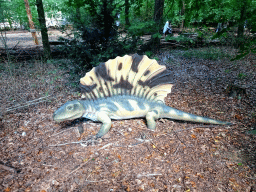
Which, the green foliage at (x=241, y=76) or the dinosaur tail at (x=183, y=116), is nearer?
the dinosaur tail at (x=183, y=116)

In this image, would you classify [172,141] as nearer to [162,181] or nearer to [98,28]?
[162,181]

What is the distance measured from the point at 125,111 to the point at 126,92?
353mm

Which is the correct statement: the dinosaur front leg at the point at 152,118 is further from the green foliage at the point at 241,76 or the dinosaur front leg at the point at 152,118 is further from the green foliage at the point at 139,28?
the green foliage at the point at 241,76

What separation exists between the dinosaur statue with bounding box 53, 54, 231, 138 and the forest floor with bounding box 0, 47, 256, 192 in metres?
0.25

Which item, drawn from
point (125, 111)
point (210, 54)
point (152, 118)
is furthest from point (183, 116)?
point (210, 54)

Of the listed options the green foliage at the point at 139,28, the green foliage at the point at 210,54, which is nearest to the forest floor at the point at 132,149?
the green foliage at the point at 139,28

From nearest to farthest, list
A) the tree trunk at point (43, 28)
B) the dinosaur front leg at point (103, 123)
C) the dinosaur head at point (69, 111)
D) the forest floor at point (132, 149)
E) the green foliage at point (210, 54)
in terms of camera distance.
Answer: the forest floor at point (132, 149) < the dinosaur head at point (69, 111) < the dinosaur front leg at point (103, 123) < the tree trunk at point (43, 28) < the green foliage at point (210, 54)

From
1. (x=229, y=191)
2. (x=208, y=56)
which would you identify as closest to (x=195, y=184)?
(x=229, y=191)

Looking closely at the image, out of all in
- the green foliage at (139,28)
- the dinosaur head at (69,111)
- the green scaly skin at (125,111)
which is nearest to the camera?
the dinosaur head at (69,111)

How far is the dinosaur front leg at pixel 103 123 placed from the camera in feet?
9.90

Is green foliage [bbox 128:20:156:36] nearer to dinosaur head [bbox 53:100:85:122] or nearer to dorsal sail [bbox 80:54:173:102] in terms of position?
dorsal sail [bbox 80:54:173:102]

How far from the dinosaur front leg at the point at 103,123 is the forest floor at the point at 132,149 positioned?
10cm

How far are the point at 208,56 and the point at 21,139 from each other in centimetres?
728

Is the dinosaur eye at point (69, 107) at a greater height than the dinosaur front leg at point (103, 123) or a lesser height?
greater
